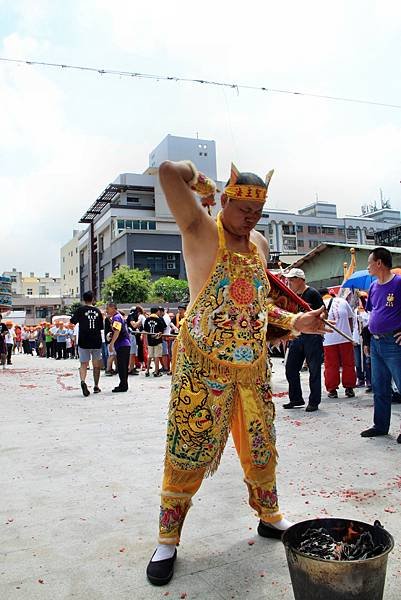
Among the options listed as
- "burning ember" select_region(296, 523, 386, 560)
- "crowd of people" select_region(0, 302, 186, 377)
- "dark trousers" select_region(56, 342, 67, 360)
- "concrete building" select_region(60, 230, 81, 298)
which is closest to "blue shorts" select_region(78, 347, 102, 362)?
"crowd of people" select_region(0, 302, 186, 377)

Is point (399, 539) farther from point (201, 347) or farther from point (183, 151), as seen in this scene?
point (183, 151)

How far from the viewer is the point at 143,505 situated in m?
3.61

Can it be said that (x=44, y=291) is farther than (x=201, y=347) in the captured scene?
Yes

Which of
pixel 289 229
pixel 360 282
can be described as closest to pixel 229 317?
pixel 360 282

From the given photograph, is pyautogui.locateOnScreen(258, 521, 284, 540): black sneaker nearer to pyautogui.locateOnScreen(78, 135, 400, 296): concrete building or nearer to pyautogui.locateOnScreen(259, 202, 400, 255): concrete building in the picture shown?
pyautogui.locateOnScreen(78, 135, 400, 296): concrete building

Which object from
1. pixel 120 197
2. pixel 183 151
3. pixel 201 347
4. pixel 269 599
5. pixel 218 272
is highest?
pixel 183 151

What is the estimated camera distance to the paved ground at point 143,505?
256cm

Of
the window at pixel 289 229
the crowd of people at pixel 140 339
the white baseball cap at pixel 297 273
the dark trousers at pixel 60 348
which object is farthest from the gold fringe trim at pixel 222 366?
the window at pixel 289 229

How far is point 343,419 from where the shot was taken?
647cm

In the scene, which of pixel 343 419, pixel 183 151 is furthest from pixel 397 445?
pixel 183 151

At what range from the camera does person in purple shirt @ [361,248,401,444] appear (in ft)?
17.1

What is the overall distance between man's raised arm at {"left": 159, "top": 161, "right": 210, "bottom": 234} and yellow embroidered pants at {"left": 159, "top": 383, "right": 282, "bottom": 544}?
3.04ft

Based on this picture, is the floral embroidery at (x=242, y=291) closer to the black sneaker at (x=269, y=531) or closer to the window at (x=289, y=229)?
the black sneaker at (x=269, y=531)

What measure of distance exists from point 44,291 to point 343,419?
122m
